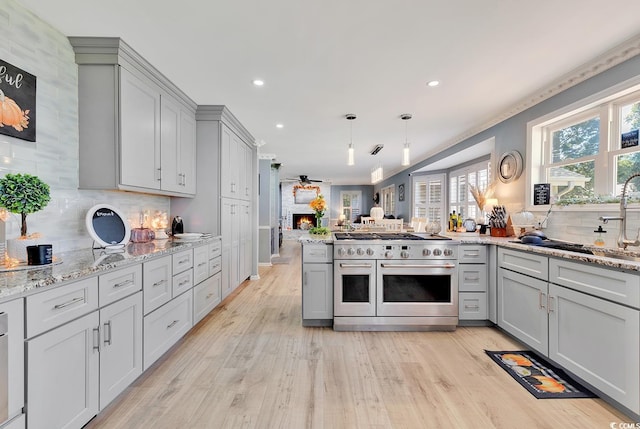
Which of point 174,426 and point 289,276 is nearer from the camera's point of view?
point 174,426

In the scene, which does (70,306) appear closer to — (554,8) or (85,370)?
(85,370)

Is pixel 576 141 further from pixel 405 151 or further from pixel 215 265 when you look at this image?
pixel 215 265

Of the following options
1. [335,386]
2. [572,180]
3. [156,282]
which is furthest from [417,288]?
[156,282]

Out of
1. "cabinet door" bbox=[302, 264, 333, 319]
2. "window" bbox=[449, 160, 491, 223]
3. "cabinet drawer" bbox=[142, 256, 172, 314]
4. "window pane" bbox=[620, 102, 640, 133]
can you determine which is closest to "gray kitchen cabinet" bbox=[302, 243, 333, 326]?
"cabinet door" bbox=[302, 264, 333, 319]

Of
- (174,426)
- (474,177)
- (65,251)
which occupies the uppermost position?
(474,177)

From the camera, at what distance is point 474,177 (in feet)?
20.1

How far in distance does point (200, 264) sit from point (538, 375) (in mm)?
2922

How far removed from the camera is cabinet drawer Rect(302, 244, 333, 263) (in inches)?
112

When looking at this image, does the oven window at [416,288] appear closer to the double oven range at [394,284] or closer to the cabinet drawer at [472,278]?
the double oven range at [394,284]

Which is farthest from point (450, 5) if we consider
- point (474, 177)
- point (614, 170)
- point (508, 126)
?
point (474, 177)

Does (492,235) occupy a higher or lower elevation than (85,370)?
higher

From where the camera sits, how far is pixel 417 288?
2.81 m

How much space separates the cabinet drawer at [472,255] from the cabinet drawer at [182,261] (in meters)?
2.59

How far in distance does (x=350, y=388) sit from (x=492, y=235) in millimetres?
2419
